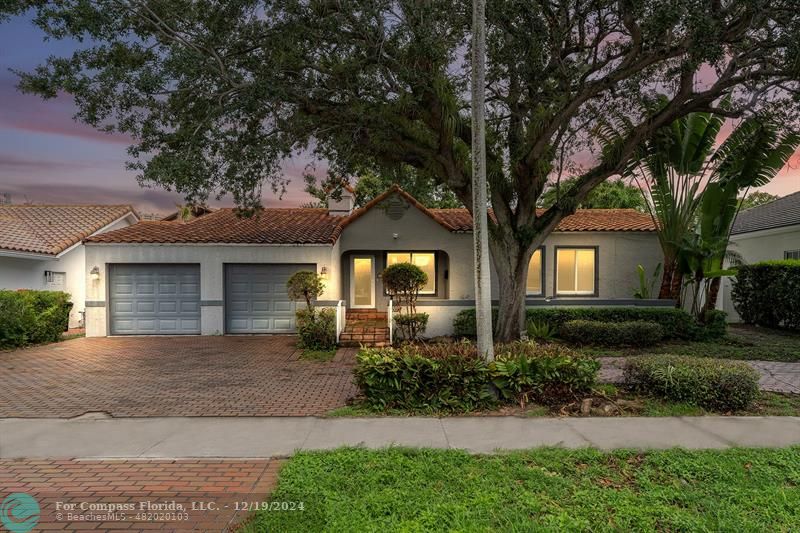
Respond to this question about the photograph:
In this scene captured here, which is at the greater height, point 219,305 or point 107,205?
point 107,205

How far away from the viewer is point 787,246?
688 inches

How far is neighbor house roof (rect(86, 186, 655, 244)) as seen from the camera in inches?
591

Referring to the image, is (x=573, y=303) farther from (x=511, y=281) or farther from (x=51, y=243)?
(x=51, y=243)

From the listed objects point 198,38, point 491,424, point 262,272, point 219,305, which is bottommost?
point 491,424

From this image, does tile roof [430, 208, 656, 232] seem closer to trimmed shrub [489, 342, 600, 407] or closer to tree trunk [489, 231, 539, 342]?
tree trunk [489, 231, 539, 342]

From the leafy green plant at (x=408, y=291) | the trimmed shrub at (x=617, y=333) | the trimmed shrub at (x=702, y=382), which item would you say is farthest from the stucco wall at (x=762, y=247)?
the trimmed shrub at (x=702, y=382)

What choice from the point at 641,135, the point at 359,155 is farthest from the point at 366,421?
the point at 641,135

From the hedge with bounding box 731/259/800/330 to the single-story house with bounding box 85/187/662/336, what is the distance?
3.11m

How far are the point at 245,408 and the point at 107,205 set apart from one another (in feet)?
63.5

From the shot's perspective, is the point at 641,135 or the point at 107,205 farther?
the point at 107,205

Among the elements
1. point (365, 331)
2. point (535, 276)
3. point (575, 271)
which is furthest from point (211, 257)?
point (575, 271)

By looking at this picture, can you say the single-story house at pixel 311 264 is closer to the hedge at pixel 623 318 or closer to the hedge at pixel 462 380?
the hedge at pixel 623 318

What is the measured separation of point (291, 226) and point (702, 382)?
43.4 feet

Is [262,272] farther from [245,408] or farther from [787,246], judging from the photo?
[787,246]
